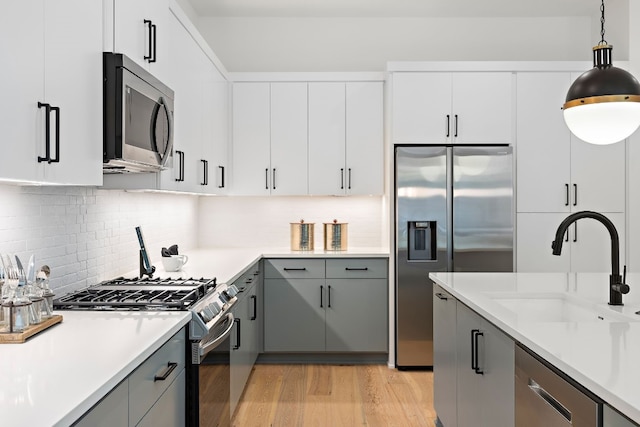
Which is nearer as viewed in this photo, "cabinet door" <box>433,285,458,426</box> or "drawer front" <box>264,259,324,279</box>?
"cabinet door" <box>433,285,458,426</box>

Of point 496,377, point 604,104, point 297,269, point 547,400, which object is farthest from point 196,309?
point 297,269

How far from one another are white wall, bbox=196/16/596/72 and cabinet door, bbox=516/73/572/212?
757 millimetres

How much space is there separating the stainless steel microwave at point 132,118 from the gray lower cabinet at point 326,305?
199cm

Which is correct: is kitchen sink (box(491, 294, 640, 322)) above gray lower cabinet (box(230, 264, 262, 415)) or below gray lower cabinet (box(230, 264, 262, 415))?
above

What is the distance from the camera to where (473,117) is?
4.29 metres

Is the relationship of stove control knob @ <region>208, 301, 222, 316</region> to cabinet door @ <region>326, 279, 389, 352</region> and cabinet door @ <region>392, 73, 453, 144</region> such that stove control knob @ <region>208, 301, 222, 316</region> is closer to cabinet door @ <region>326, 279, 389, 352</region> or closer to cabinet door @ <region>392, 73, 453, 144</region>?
cabinet door @ <region>326, 279, 389, 352</region>

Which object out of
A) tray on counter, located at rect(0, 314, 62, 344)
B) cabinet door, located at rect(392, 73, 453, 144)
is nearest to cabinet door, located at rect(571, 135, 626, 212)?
cabinet door, located at rect(392, 73, 453, 144)

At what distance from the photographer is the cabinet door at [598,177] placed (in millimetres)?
4309

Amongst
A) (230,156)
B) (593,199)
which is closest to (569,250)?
(593,199)

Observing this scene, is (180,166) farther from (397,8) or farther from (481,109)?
(397,8)

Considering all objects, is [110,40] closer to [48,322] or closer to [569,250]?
[48,322]

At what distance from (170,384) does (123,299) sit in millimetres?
500

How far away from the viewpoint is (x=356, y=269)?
14.3 ft

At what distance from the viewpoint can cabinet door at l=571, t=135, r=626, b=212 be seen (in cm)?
431
